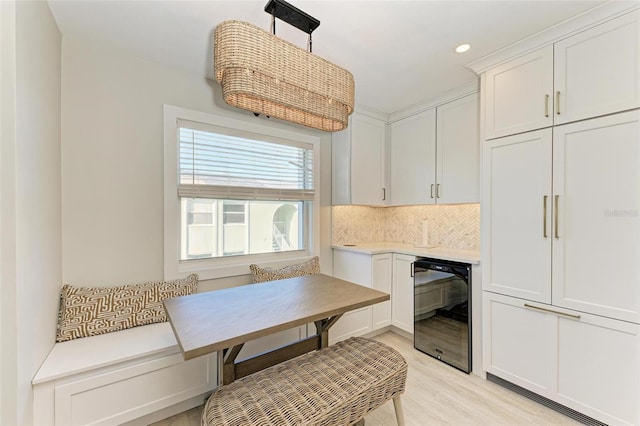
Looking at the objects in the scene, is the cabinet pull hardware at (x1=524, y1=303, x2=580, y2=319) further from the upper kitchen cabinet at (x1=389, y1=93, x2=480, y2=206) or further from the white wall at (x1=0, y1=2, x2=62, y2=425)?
the white wall at (x1=0, y1=2, x2=62, y2=425)

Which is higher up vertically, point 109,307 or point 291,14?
point 291,14

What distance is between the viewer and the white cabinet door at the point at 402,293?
Result: 2.86m

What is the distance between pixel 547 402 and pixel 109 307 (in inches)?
125

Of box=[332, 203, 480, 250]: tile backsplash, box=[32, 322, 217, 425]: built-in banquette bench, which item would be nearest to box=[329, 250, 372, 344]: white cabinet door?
box=[332, 203, 480, 250]: tile backsplash

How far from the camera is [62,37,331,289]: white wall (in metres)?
Result: 1.90

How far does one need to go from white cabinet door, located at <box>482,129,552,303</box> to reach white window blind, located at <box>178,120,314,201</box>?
5.72 feet

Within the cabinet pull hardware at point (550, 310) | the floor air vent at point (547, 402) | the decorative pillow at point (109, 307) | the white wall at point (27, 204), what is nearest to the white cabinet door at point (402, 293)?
the floor air vent at point (547, 402)

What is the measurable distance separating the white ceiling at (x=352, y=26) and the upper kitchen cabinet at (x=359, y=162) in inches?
34.4

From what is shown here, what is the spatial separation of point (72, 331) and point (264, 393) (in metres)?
1.43

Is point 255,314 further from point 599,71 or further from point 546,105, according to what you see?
point 599,71

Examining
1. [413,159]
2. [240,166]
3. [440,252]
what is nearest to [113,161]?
[240,166]

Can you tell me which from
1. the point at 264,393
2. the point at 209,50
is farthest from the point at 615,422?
the point at 209,50

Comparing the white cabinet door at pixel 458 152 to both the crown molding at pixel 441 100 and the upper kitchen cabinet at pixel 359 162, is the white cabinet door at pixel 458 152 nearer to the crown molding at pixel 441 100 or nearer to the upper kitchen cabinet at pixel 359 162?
the crown molding at pixel 441 100

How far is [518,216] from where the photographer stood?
2.04m
